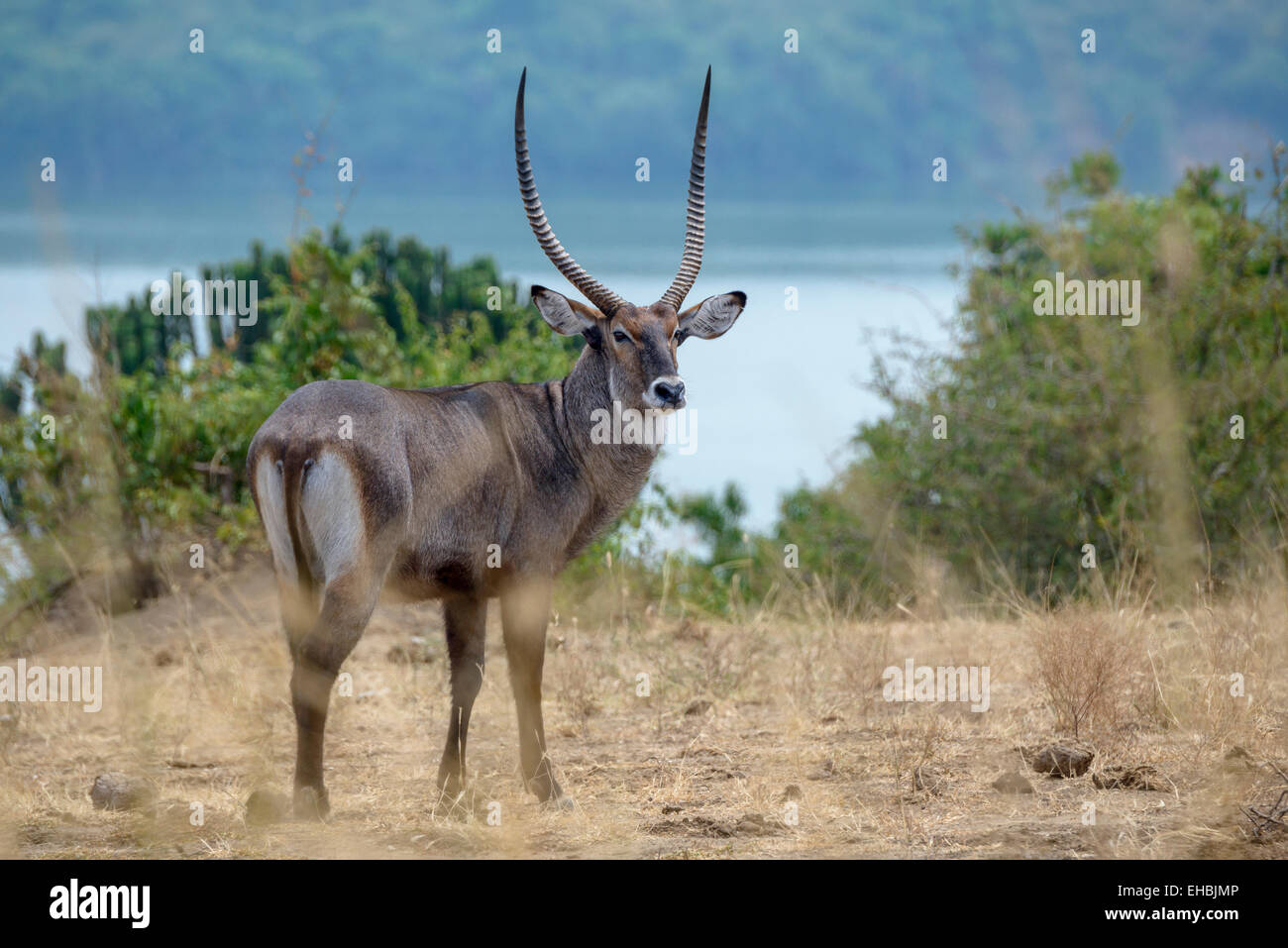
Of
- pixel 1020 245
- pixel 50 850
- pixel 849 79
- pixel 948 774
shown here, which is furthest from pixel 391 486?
pixel 849 79

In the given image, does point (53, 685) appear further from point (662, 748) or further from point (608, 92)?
point (608, 92)

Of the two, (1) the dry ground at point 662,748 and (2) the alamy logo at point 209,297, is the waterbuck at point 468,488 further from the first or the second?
(2) the alamy logo at point 209,297

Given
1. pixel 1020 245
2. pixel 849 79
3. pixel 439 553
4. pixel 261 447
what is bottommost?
pixel 439 553

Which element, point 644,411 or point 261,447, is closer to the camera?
point 261,447

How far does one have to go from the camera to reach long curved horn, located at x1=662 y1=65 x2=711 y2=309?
7188mm

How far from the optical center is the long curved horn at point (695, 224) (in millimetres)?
7188

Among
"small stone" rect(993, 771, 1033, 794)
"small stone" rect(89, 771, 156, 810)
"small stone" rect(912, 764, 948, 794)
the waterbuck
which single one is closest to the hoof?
the waterbuck

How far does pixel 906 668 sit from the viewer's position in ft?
27.6

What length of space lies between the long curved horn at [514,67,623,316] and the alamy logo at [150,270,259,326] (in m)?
2.64

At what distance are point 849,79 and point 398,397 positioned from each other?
27806 millimetres

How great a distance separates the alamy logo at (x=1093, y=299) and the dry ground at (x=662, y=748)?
3263 millimetres

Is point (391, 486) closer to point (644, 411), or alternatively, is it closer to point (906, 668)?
point (644, 411)

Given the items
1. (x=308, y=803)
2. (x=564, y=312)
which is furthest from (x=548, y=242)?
(x=308, y=803)

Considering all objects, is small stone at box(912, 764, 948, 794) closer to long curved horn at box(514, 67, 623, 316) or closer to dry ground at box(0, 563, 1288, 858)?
dry ground at box(0, 563, 1288, 858)
